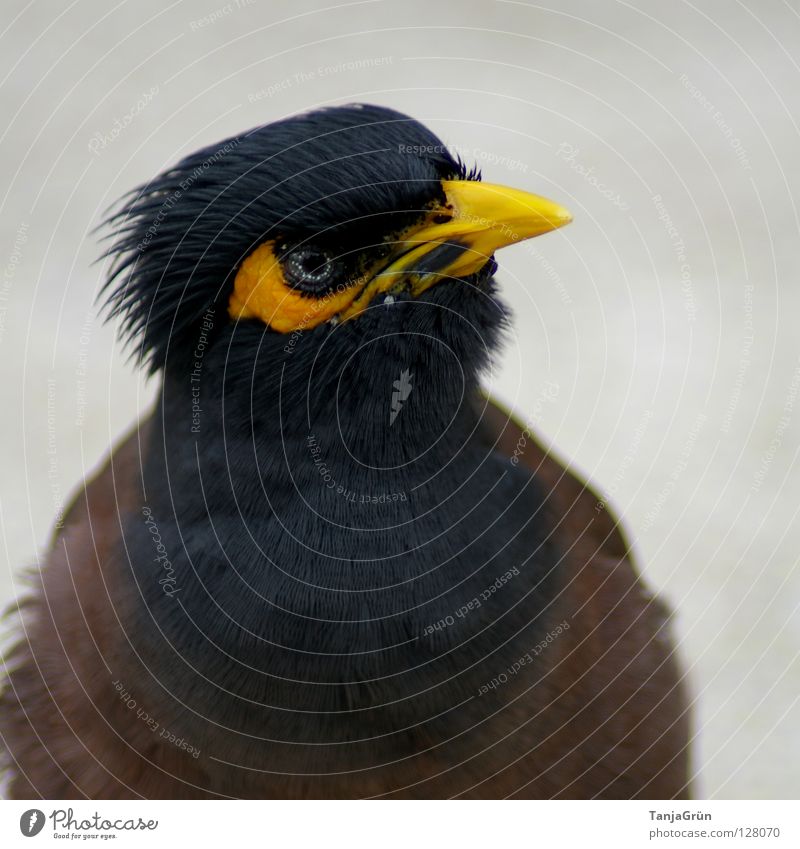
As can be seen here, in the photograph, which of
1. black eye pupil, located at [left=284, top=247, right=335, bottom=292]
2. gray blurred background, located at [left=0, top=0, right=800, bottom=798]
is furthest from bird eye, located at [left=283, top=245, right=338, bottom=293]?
gray blurred background, located at [left=0, top=0, right=800, bottom=798]

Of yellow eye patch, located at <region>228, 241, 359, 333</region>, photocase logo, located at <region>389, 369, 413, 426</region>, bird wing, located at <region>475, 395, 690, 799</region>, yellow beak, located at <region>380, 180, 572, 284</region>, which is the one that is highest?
yellow beak, located at <region>380, 180, 572, 284</region>

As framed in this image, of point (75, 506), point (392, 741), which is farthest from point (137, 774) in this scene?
point (75, 506)

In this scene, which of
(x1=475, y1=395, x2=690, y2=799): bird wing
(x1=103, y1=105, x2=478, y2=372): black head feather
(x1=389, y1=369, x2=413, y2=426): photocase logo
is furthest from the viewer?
(x1=475, y1=395, x2=690, y2=799): bird wing

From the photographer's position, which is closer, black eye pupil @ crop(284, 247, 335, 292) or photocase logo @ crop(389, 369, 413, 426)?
black eye pupil @ crop(284, 247, 335, 292)

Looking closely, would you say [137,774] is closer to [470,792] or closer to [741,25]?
[470,792]
